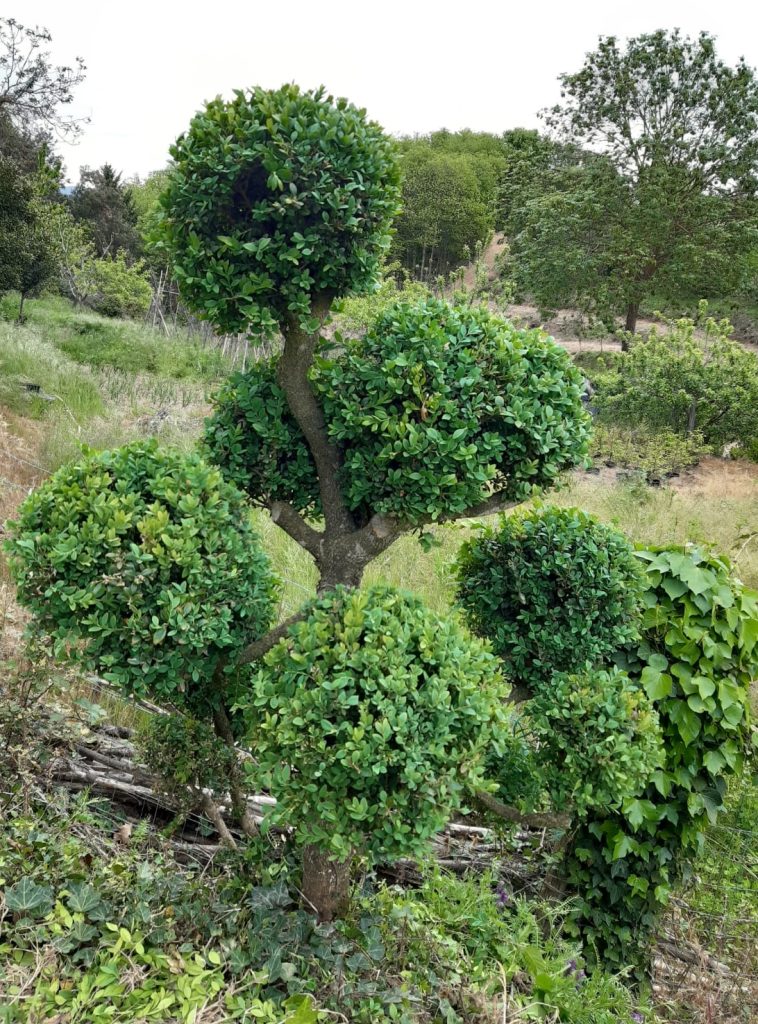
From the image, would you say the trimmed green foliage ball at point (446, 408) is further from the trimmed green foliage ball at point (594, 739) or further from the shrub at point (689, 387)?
the shrub at point (689, 387)

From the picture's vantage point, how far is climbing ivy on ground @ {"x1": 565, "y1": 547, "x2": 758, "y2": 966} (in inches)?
104

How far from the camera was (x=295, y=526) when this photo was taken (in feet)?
7.89

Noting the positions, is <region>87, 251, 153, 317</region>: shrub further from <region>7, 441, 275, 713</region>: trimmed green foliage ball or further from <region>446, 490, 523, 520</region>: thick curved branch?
<region>446, 490, 523, 520</region>: thick curved branch

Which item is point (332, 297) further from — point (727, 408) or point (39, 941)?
point (727, 408)

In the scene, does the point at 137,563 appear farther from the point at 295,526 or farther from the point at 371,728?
the point at 371,728

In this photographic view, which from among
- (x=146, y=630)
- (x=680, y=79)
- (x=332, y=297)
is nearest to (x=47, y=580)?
(x=146, y=630)

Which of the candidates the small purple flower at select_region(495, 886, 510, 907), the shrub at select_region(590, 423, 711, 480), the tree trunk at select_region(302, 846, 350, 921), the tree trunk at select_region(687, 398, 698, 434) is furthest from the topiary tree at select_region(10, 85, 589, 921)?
the tree trunk at select_region(687, 398, 698, 434)

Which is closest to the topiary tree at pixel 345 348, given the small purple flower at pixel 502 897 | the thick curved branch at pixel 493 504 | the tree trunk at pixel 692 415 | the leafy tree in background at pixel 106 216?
the thick curved branch at pixel 493 504

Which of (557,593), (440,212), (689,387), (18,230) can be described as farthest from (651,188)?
(557,593)

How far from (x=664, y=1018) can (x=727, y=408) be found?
1236 cm

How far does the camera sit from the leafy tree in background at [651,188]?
66.3 feet

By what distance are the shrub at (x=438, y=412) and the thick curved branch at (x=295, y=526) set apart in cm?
15

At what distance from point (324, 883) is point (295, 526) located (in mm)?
1180

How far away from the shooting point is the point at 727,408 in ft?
42.4
